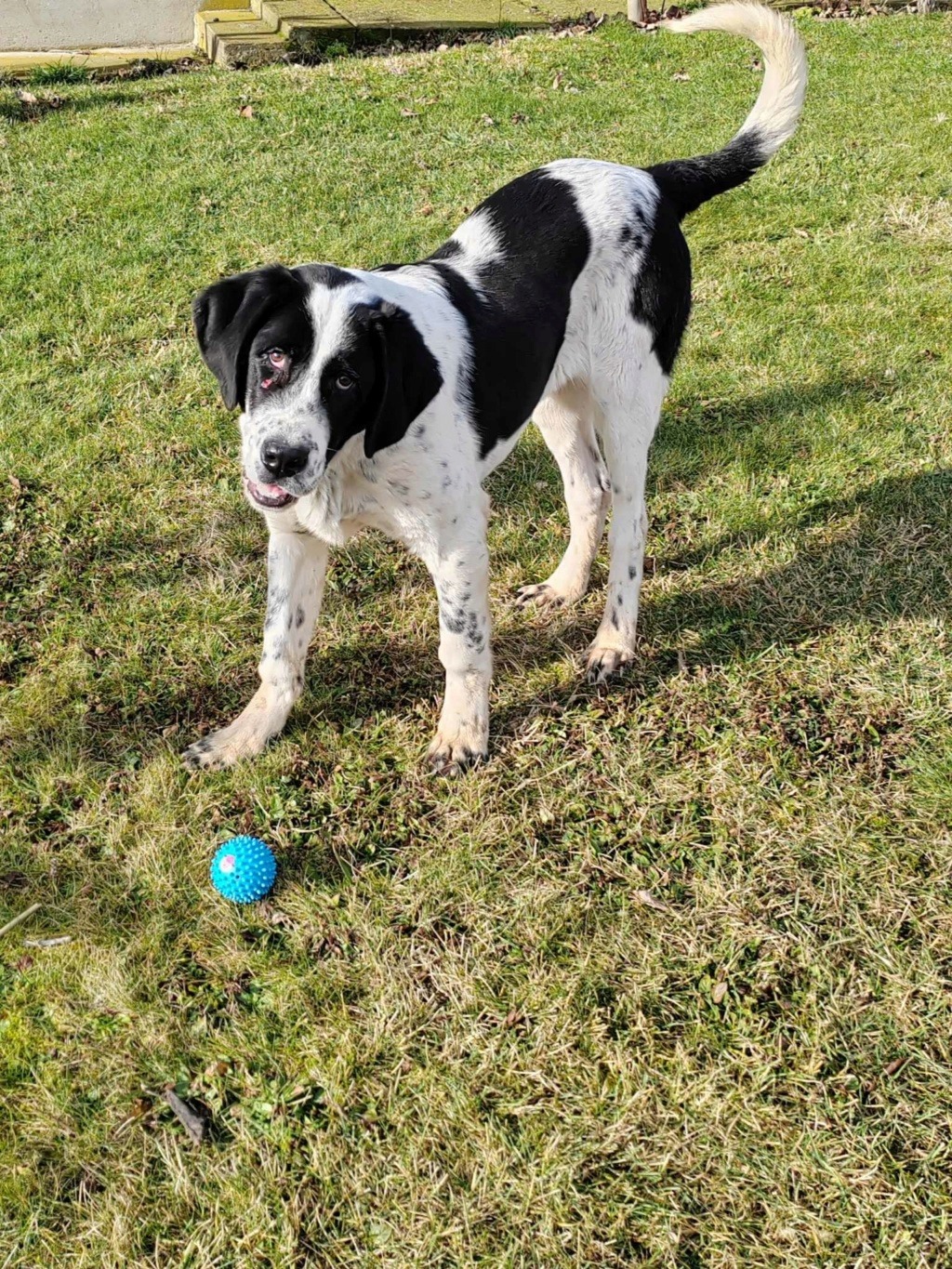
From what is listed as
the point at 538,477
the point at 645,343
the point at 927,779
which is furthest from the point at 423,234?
the point at 927,779

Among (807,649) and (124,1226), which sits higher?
(807,649)

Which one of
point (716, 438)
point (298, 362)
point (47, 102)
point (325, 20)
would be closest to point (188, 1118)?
point (298, 362)

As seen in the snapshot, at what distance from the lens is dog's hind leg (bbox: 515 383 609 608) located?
153 inches

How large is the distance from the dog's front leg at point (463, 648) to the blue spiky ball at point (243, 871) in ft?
2.06

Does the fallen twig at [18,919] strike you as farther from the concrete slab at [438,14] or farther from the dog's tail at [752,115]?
the concrete slab at [438,14]

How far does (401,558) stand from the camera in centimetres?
420

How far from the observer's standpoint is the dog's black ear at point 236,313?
254 centimetres

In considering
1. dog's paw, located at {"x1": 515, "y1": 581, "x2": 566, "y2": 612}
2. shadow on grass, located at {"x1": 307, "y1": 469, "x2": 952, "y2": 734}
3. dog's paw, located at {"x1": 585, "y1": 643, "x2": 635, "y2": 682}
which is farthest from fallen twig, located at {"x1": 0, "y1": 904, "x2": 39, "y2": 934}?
dog's paw, located at {"x1": 515, "y1": 581, "x2": 566, "y2": 612}

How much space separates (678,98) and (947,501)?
5458mm

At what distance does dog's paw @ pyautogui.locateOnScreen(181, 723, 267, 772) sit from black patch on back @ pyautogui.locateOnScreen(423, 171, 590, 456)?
1.15 m

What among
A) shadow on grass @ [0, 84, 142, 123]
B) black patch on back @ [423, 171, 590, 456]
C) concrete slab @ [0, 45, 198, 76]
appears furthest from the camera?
concrete slab @ [0, 45, 198, 76]

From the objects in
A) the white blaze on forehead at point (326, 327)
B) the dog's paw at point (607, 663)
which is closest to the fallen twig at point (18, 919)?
the white blaze on forehead at point (326, 327)

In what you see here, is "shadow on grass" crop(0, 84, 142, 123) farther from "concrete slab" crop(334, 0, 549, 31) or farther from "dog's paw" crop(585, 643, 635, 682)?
"dog's paw" crop(585, 643, 635, 682)

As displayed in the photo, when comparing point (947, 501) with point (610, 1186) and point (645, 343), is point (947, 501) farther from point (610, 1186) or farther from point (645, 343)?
point (610, 1186)
